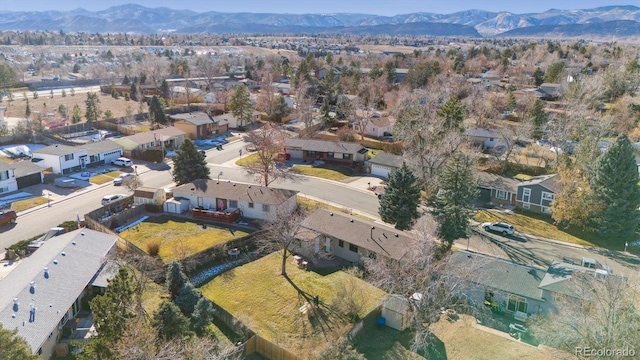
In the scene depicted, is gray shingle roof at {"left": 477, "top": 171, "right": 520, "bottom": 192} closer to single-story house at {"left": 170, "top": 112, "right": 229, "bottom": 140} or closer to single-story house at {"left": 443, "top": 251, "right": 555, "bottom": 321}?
single-story house at {"left": 443, "top": 251, "right": 555, "bottom": 321}

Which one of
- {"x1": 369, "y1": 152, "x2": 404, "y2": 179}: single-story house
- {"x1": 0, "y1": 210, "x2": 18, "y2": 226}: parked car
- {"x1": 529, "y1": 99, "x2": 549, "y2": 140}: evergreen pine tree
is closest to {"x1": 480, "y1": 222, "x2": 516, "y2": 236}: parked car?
{"x1": 369, "y1": 152, "x2": 404, "y2": 179}: single-story house

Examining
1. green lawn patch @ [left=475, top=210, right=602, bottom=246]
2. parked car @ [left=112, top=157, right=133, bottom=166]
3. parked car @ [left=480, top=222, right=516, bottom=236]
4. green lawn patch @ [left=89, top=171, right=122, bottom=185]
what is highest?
parked car @ [left=112, top=157, right=133, bottom=166]

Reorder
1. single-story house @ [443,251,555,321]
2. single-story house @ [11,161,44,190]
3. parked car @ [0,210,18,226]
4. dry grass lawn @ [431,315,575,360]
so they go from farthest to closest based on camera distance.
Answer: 1. single-story house @ [11,161,44,190]
2. parked car @ [0,210,18,226]
3. single-story house @ [443,251,555,321]
4. dry grass lawn @ [431,315,575,360]

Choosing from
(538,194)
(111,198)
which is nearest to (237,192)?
(111,198)

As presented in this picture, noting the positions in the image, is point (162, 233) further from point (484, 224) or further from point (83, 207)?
point (484, 224)

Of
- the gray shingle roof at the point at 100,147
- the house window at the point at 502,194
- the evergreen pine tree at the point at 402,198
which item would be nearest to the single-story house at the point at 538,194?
the house window at the point at 502,194

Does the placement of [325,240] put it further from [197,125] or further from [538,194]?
[197,125]
